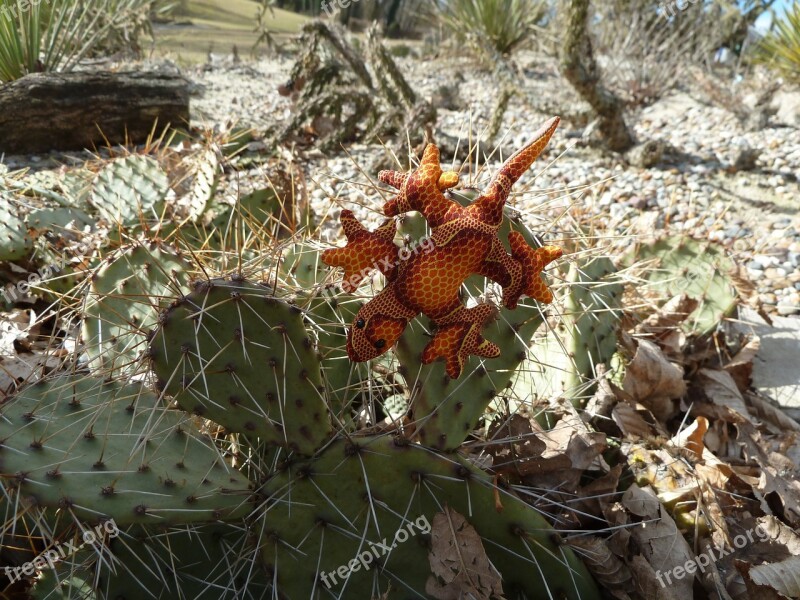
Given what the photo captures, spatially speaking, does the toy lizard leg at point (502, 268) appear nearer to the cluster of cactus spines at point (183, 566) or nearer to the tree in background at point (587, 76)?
the cluster of cactus spines at point (183, 566)

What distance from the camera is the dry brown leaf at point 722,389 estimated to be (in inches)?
91.9

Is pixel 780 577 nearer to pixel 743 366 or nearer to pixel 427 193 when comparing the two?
pixel 743 366

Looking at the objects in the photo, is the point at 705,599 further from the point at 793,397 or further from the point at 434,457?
the point at 793,397

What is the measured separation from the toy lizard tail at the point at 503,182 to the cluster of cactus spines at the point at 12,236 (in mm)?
2150

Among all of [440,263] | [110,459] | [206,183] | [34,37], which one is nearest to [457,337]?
[440,263]

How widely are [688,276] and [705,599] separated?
140 centimetres

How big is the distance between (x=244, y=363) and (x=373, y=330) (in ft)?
0.96

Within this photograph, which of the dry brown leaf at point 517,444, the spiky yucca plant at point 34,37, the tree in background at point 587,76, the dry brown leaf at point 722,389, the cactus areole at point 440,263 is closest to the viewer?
the cactus areole at point 440,263

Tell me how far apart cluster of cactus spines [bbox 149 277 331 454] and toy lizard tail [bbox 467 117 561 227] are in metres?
0.43

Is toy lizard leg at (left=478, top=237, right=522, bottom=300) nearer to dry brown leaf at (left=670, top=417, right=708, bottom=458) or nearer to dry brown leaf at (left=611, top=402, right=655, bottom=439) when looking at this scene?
dry brown leaf at (left=611, top=402, right=655, bottom=439)

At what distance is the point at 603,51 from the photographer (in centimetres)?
888

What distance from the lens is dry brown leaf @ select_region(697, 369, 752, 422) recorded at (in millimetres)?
2334

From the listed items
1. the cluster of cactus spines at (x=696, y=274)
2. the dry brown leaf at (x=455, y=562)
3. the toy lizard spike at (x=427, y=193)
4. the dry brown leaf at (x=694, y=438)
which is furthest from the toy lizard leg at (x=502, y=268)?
the cluster of cactus spines at (x=696, y=274)

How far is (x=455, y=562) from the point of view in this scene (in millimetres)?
1302
